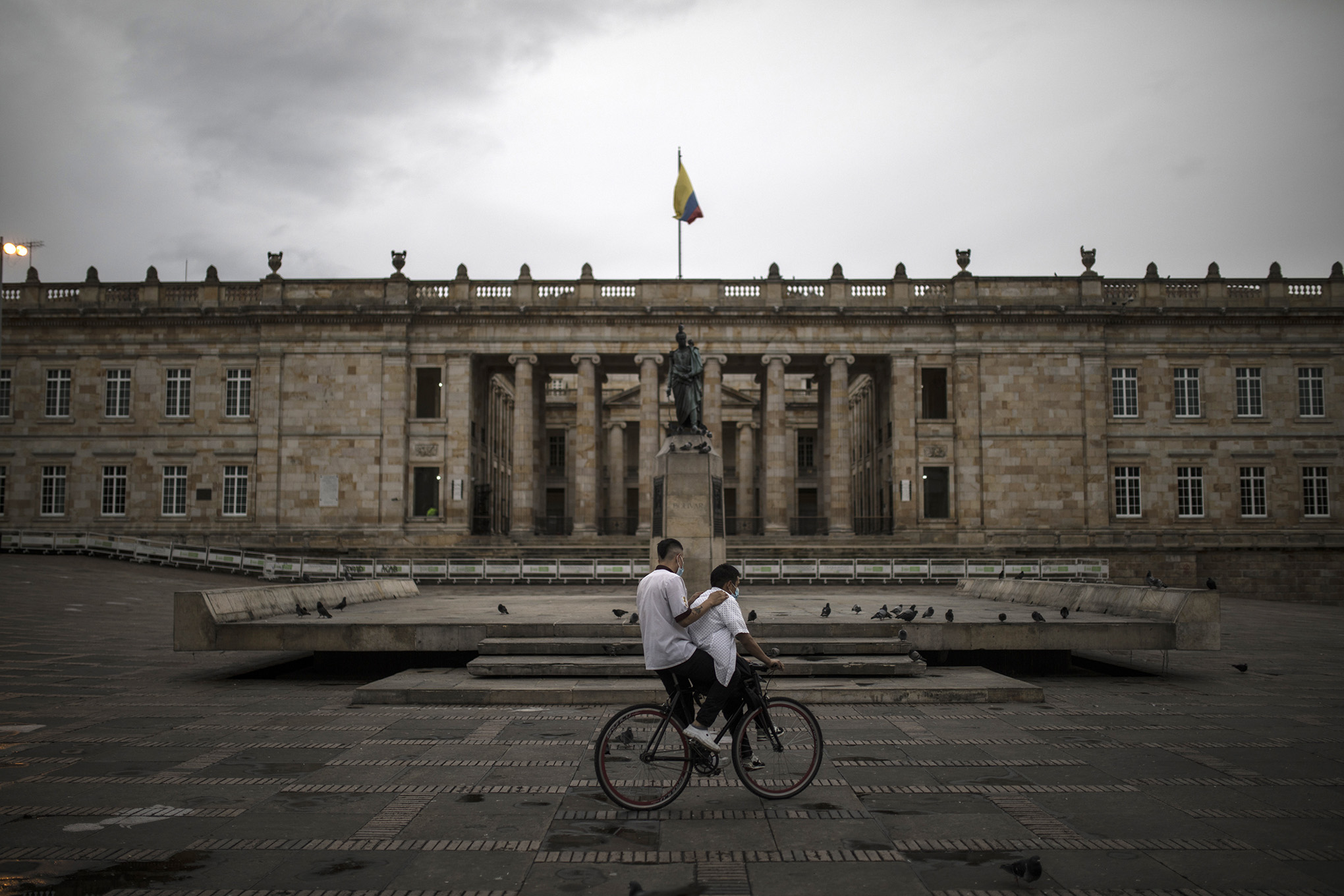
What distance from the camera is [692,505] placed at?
17578mm

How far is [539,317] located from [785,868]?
138 feet

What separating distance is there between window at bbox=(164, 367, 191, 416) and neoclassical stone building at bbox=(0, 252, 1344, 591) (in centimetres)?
10

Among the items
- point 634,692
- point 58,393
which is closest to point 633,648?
point 634,692

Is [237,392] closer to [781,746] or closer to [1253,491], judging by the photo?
[781,746]

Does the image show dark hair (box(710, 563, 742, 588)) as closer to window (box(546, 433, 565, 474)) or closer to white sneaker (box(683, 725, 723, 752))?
white sneaker (box(683, 725, 723, 752))

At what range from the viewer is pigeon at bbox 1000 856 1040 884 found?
5.65m

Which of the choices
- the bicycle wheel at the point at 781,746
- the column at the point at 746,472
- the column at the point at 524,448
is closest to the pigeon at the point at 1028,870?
the bicycle wheel at the point at 781,746

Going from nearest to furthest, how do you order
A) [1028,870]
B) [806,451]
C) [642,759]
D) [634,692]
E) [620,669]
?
1. [1028,870]
2. [642,759]
3. [634,692]
4. [620,669]
5. [806,451]

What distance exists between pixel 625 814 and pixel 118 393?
47996 mm

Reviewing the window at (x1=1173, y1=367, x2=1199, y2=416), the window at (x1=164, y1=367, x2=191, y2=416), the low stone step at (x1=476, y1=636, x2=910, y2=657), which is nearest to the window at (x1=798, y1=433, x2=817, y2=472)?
the window at (x1=1173, y1=367, x2=1199, y2=416)

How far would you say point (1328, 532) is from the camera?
4462 cm

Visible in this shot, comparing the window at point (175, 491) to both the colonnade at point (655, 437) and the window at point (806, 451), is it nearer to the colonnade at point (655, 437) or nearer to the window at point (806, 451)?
the colonnade at point (655, 437)

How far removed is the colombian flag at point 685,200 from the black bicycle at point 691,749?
38.0 meters

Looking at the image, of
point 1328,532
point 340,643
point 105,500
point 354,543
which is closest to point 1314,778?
point 340,643
